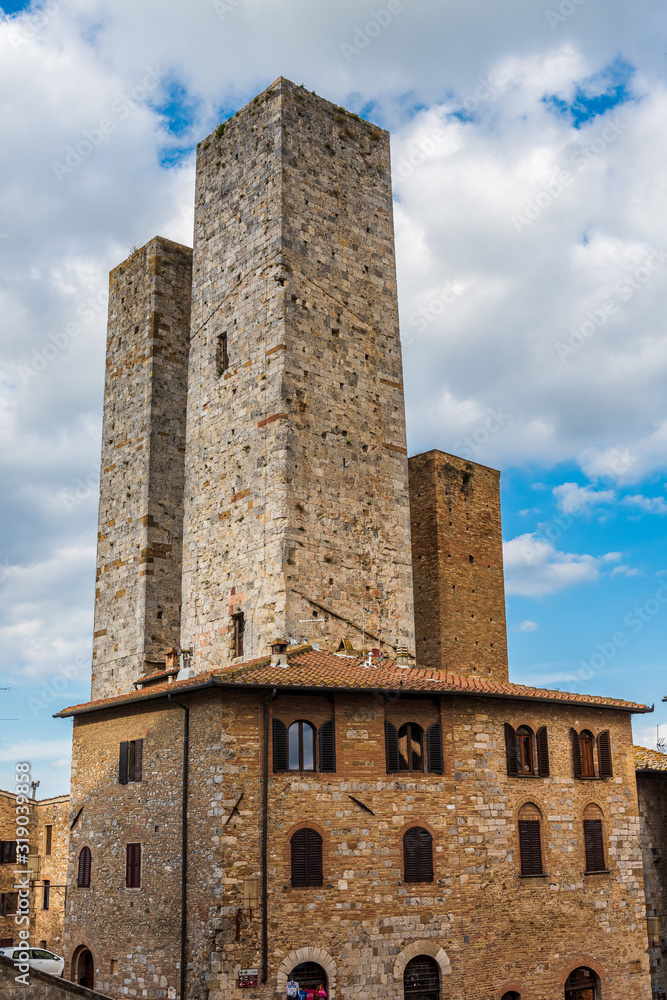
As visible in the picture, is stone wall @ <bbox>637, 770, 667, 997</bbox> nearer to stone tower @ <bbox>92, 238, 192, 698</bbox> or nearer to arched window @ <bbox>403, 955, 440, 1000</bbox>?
arched window @ <bbox>403, 955, 440, 1000</bbox>

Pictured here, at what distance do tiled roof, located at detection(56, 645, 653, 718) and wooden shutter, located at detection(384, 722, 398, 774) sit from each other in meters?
0.98

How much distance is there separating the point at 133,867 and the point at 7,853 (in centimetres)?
1735

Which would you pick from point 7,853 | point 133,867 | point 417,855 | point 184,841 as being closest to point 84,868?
point 133,867

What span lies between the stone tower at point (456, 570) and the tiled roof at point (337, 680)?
6027mm

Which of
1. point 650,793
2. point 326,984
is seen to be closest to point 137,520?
point 326,984

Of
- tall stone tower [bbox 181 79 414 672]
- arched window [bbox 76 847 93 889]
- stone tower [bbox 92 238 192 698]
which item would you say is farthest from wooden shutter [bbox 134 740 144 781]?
stone tower [bbox 92 238 192 698]

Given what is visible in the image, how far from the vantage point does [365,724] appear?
20.5 m

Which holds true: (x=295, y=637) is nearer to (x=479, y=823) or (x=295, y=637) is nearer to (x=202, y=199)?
(x=479, y=823)

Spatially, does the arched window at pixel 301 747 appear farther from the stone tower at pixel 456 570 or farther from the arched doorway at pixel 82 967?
the stone tower at pixel 456 570

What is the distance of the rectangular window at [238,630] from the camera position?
79.9ft

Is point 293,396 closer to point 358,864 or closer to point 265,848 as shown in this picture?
point 265,848

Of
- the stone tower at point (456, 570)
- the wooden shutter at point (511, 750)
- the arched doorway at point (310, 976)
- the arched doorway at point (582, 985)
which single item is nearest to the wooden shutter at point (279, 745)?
the arched doorway at point (310, 976)

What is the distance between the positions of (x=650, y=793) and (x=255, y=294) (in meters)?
18.0

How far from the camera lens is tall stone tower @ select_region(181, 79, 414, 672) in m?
24.3
